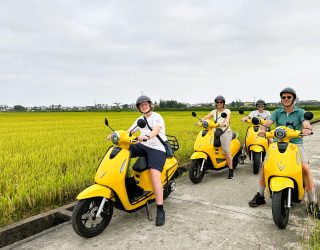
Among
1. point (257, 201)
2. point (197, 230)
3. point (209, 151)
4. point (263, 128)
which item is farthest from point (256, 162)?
point (197, 230)

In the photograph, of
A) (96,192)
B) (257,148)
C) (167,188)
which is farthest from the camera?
(257,148)

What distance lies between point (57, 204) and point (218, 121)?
3594 millimetres

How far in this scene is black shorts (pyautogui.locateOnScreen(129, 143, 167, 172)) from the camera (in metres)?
4.14

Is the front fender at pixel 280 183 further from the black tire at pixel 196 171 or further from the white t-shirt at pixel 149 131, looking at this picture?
the black tire at pixel 196 171

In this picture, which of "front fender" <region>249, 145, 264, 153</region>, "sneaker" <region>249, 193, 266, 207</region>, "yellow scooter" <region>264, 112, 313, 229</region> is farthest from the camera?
"front fender" <region>249, 145, 264, 153</region>

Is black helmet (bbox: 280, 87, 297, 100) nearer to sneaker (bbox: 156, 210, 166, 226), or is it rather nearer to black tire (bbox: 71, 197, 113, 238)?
sneaker (bbox: 156, 210, 166, 226)

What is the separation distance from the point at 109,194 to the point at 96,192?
182 millimetres

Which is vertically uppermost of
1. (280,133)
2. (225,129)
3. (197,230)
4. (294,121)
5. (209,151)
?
(294,121)

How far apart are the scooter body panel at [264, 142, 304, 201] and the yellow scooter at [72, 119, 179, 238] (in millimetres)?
1636

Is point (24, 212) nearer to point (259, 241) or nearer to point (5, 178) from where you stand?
point (5, 178)

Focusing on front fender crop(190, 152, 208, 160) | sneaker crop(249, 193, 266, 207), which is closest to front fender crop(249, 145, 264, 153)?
front fender crop(190, 152, 208, 160)

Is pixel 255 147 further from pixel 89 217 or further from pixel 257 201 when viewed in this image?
pixel 89 217

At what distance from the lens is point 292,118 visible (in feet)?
14.0

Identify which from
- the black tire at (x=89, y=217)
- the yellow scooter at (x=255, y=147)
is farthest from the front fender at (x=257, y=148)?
the black tire at (x=89, y=217)
